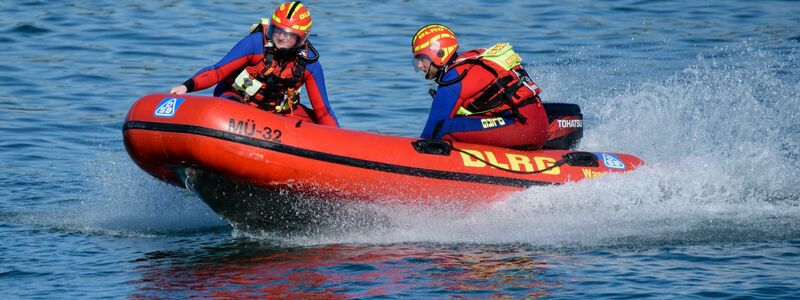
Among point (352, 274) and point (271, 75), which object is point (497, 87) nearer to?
point (271, 75)

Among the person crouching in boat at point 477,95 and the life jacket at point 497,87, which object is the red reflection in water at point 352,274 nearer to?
the person crouching in boat at point 477,95

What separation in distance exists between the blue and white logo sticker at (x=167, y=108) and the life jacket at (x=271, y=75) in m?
0.81

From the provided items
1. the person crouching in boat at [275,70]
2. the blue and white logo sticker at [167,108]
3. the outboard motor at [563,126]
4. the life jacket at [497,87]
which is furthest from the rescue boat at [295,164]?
the outboard motor at [563,126]

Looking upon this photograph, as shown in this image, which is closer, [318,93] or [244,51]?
[244,51]

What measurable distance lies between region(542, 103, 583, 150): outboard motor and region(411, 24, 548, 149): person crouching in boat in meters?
0.61

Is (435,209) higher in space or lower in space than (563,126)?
lower

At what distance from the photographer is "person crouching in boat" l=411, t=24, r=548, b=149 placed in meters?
8.09

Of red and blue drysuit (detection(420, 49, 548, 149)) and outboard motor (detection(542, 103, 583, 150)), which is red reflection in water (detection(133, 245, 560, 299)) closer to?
red and blue drysuit (detection(420, 49, 548, 149))

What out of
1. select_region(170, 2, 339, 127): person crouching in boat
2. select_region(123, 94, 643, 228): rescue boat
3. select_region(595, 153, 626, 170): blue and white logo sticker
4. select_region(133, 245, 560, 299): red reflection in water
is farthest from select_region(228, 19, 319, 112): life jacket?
select_region(595, 153, 626, 170): blue and white logo sticker

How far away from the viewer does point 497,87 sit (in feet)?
26.7

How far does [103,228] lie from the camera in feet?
27.8

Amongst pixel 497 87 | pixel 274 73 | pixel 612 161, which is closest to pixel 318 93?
pixel 274 73

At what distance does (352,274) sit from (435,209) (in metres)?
1.05

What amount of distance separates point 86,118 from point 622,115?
505 centimetres
